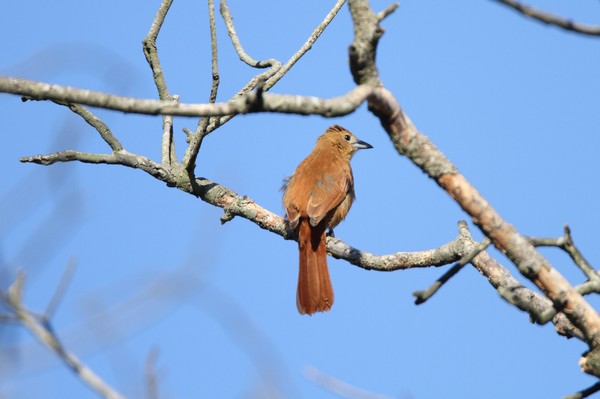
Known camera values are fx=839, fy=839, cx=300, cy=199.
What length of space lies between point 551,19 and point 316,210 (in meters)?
4.09

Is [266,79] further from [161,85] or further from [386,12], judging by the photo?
[386,12]

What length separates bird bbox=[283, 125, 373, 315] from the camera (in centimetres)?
577

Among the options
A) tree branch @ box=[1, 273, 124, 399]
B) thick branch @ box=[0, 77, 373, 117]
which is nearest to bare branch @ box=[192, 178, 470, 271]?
thick branch @ box=[0, 77, 373, 117]

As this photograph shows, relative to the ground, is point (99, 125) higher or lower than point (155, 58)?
lower

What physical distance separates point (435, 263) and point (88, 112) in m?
2.37

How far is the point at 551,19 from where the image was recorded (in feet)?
6.31

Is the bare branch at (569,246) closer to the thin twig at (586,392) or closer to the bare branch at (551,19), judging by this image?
the thin twig at (586,392)

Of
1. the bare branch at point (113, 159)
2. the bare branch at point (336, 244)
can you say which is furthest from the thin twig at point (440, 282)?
the bare branch at point (113, 159)

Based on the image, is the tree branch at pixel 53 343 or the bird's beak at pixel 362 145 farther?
the bird's beak at pixel 362 145

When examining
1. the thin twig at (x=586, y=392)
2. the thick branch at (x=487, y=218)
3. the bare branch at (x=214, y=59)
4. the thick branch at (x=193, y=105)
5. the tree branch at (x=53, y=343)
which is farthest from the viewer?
the bare branch at (x=214, y=59)

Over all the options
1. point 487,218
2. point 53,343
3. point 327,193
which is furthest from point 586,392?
point 327,193

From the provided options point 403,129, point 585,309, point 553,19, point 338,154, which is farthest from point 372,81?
point 338,154

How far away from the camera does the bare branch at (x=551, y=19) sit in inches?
75.4

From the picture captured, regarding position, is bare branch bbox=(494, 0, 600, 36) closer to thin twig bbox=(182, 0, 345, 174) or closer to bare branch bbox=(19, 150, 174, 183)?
thin twig bbox=(182, 0, 345, 174)
